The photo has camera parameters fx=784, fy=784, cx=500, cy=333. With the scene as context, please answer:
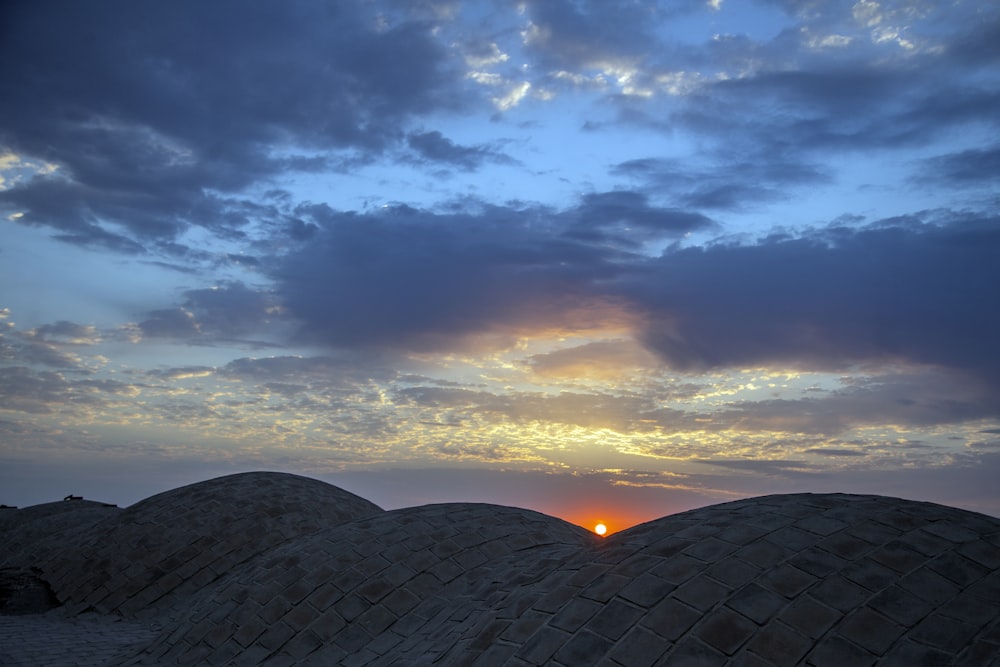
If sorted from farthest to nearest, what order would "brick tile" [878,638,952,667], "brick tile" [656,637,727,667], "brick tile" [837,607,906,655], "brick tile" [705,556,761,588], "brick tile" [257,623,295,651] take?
"brick tile" [257,623,295,651] < "brick tile" [705,556,761,588] < "brick tile" [656,637,727,667] < "brick tile" [837,607,906,655] < "brick tile" [878,638,952,667]

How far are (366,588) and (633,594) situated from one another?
5.79 meters

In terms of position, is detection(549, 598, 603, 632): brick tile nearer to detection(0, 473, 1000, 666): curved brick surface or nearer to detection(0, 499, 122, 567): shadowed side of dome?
detection(0, 473, 1000, 666): curved brick surface

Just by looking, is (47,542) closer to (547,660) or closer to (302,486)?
(302,486)

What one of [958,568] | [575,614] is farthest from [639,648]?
[958,568]

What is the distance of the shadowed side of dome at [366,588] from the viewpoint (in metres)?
11.1

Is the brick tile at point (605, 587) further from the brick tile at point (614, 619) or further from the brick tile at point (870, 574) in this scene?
the brick tile at point (870, 574)

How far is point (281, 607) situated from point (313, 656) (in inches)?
54.6

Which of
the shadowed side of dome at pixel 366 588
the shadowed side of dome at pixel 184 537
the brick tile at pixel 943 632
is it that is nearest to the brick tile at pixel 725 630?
the brick tile at pixel 943 632

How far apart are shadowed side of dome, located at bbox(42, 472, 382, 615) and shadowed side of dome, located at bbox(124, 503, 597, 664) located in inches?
187

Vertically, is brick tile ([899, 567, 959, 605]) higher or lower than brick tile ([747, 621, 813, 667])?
higher

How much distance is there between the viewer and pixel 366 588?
40.0ft

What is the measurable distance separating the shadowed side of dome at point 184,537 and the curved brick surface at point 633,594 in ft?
13.6

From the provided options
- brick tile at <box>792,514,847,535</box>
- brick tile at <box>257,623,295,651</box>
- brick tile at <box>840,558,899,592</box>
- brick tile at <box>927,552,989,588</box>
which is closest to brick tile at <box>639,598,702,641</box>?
brick tile at <box>840,558,899,592</box>

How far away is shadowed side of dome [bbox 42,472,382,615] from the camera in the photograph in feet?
60.3
